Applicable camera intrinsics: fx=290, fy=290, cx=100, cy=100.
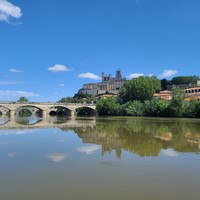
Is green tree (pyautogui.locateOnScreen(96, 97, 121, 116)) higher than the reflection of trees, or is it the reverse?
green tree (pyautogui.locateOnScreen(96, 97, 121, 116))

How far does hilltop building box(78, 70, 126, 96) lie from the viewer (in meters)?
177

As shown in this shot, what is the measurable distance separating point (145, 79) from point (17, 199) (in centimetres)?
7560

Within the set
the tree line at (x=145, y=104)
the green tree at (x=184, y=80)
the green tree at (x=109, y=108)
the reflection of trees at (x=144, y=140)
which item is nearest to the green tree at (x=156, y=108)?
the tree line at (x=145, y=104)

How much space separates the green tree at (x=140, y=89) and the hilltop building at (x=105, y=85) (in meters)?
88.5

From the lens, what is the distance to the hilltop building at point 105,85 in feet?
582

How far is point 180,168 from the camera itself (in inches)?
379

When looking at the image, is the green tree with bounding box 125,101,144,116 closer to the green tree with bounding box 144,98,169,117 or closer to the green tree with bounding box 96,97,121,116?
the green tree with bounding box 144,98,169,117

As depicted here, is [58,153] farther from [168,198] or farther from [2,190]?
[168,198]

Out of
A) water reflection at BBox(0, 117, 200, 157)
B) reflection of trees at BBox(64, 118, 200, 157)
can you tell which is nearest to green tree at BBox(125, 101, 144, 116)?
water reflection at BBox(0, 117, 200, 157)

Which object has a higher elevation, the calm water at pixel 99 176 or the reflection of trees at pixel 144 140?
the reflection of trees at pixel 144 140

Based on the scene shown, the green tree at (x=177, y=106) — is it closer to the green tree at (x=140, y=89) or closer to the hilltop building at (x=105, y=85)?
the green tree at (x=140, y=89)

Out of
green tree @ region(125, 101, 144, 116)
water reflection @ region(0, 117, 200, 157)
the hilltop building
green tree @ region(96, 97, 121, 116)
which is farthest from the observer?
the hilltop building

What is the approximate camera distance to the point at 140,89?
79062 millimetres

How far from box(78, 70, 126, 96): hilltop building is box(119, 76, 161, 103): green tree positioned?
290 feet
